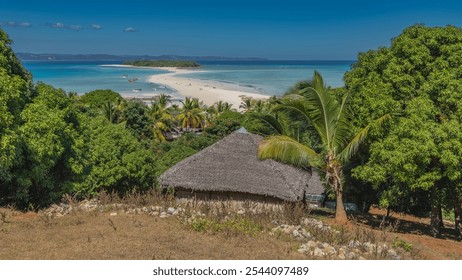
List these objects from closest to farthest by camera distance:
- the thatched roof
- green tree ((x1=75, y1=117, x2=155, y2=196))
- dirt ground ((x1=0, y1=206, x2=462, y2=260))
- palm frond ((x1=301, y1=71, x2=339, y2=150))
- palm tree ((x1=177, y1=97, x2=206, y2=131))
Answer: dirt ground ((x1=0, y1=206, x2=462, y2=260)) → palm frond ((x1=301, y1=71, x2=339, y2=150)) → green tree ((x1=75, y1=117, x2=155, y2=196)) → the thatched roof → palm tree ((x1=177, y1=97, x2=206, y2=131))

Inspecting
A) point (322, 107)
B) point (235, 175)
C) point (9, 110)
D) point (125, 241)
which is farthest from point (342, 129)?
point (9, 110)

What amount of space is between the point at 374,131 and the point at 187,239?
277 inches

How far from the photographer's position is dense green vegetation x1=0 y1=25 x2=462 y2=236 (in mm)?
12000

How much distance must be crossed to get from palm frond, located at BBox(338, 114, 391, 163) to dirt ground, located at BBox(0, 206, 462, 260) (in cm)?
379

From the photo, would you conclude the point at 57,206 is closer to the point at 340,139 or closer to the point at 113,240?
the point at 113,240

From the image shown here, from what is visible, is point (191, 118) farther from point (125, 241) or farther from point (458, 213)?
point (125, 241)

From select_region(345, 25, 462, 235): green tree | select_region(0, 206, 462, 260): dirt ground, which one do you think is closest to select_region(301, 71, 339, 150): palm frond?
select_region(345, 25, 462, 235): green tree

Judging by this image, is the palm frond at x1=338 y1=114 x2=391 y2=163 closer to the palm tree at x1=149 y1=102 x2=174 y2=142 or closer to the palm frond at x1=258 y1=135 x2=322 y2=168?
the palm frond at x1=258 y1=135 x2=322 y2=168

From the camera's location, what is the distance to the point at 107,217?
11406 millimetres

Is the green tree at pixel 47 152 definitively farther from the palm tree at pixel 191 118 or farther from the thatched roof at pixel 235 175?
the palm tree at pixel 191 118

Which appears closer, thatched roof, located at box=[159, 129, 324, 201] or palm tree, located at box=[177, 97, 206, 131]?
thatched roof, located at box=[159, 129, 324, 201]

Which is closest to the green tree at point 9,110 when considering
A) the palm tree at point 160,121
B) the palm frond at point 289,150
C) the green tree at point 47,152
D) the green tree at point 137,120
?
the green tree at point 47,152

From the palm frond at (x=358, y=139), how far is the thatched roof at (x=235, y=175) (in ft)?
8.41

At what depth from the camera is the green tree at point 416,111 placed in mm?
11875
